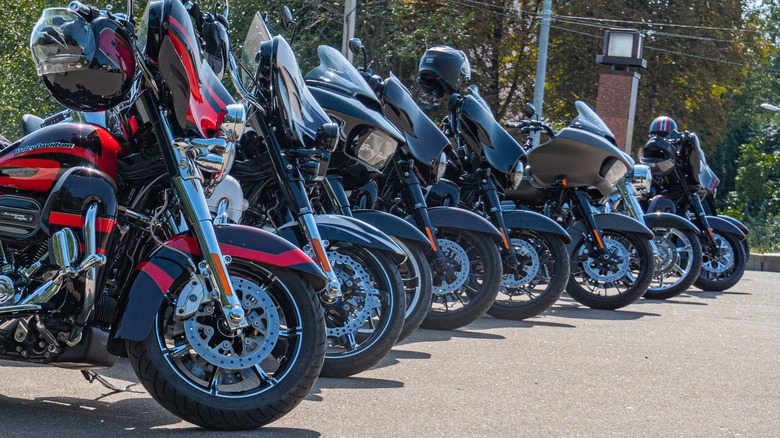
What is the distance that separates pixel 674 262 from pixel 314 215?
628cm

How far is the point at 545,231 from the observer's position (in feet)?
27.3

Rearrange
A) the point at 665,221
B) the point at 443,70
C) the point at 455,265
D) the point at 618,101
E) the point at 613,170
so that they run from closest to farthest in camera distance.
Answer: the point at 455,265, the point at 443,70, the point at 613,170, the point at 665,221, the point at 618,101

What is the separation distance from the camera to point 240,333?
13.6 ft

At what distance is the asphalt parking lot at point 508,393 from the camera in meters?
4.52

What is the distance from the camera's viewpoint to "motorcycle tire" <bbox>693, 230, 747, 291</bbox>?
12555 millimetres

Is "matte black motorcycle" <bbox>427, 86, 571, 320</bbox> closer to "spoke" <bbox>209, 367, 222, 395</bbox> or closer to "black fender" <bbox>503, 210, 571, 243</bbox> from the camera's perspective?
"black fender" <bbox>503, 210, 571, 243</bbox>

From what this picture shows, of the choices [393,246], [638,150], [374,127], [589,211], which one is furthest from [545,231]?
[638,150]

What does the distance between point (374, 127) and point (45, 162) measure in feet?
7.81

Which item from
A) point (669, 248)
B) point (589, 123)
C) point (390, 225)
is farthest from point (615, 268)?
point (390, 225)

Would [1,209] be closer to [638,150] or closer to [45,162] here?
[45,162]

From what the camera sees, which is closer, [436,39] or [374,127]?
[374,127]

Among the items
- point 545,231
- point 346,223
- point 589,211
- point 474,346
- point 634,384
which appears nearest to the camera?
point 346,223

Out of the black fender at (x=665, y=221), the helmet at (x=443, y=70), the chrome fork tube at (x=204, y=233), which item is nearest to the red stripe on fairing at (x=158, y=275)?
the chrome fork tube at (x=204, y=233)

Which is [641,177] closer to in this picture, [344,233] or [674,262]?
[674,262]
